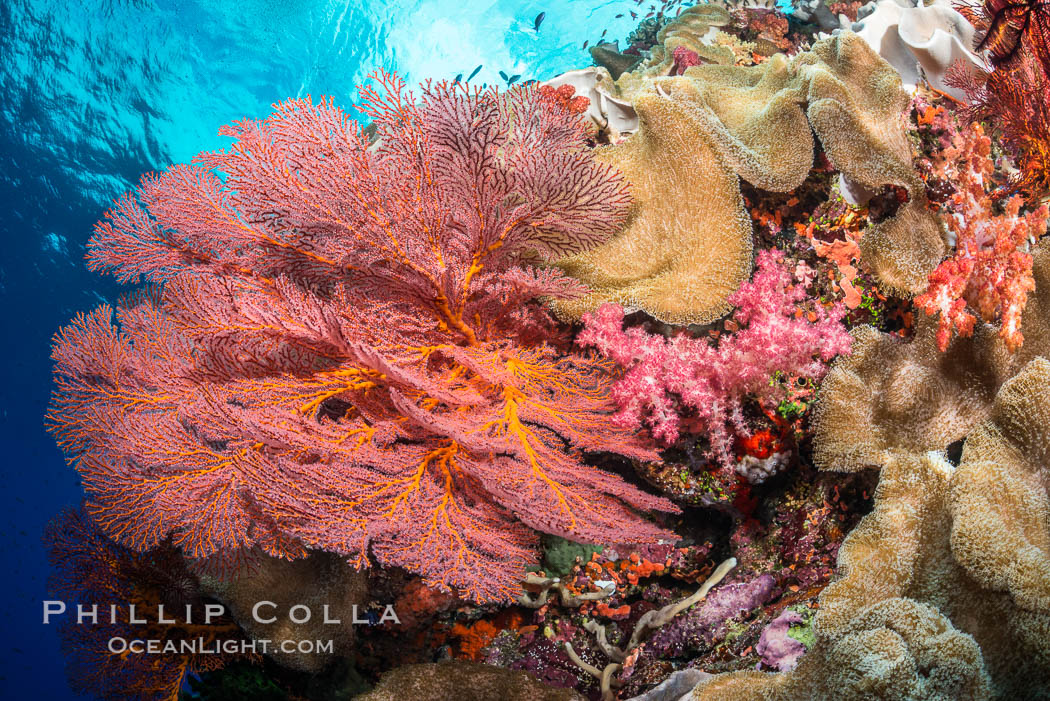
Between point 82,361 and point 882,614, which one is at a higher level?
point 82,361

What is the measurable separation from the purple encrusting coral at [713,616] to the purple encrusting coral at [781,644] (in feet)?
1.48

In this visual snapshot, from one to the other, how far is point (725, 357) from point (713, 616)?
4.96ft

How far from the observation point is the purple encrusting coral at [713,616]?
2.86 m

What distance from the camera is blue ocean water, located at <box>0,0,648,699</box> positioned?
50.8ft

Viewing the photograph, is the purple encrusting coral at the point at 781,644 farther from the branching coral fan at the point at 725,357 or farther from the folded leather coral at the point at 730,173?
the folded leather coral at the point at 730,173

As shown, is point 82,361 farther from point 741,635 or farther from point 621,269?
point 741,635

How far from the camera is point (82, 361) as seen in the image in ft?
11.4

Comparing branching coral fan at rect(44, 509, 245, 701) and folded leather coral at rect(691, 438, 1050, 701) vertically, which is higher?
folded leather coral at rect(691, 438, 1050, 701)

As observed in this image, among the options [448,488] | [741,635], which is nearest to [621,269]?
[448,488]

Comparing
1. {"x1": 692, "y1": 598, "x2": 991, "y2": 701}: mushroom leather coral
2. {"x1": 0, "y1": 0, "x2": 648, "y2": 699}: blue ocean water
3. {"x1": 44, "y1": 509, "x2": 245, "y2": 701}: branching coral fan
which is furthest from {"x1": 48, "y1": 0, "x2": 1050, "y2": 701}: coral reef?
{"x1": 0, "y1": 0, "x2": 648, "y2": 699}: blue ocean water

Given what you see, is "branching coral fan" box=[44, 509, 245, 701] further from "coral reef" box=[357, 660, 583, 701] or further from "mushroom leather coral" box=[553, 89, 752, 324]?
"mushroom leather coral" box=[553, 89, 752, 324]

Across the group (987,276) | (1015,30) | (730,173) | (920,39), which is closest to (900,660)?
(987,276)

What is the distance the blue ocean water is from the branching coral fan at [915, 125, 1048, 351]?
20.0 m

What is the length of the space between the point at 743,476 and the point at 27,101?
861 inches
